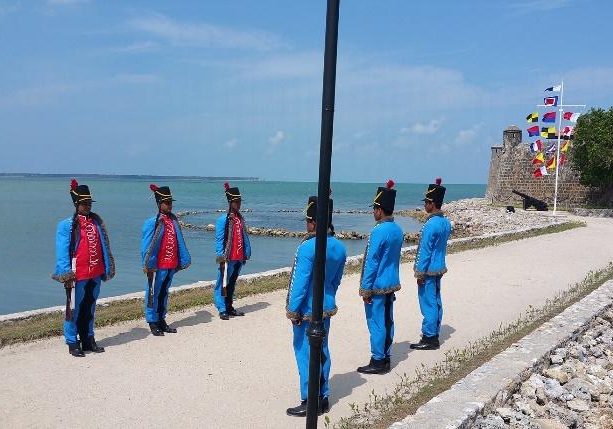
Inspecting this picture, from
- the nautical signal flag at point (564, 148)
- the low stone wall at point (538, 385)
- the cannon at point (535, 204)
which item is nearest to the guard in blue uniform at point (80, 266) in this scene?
the low stone wall at point (538, 385)

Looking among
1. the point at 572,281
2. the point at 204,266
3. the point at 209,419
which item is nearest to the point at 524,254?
the point at 572,281

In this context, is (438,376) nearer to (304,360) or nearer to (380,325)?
(380,325)

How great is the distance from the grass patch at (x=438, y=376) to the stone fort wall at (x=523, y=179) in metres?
32.2

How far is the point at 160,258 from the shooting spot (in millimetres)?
8008

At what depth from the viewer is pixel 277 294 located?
10.5 meters

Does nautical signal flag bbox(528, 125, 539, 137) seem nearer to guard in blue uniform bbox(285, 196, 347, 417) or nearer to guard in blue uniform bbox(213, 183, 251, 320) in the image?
guard in blue uniform bbox(213, 183, 251, 320)

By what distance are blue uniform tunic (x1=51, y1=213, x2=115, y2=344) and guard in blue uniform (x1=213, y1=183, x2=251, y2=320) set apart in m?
1.91

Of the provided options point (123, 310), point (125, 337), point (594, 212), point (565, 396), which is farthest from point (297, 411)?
point (594, 212)

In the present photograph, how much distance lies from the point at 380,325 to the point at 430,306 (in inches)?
50.1

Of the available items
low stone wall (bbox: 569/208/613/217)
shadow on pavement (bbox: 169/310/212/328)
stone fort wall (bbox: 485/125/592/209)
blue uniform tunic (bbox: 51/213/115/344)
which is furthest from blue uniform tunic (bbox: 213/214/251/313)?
stone fort wall (bbox: 485/125/592/209)

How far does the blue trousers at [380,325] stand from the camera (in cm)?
641

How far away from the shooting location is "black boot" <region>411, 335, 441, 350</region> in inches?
293

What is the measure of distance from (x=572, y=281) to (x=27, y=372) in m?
9.90

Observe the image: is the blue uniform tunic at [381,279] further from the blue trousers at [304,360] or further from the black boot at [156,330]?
the black boot at [156,330]
